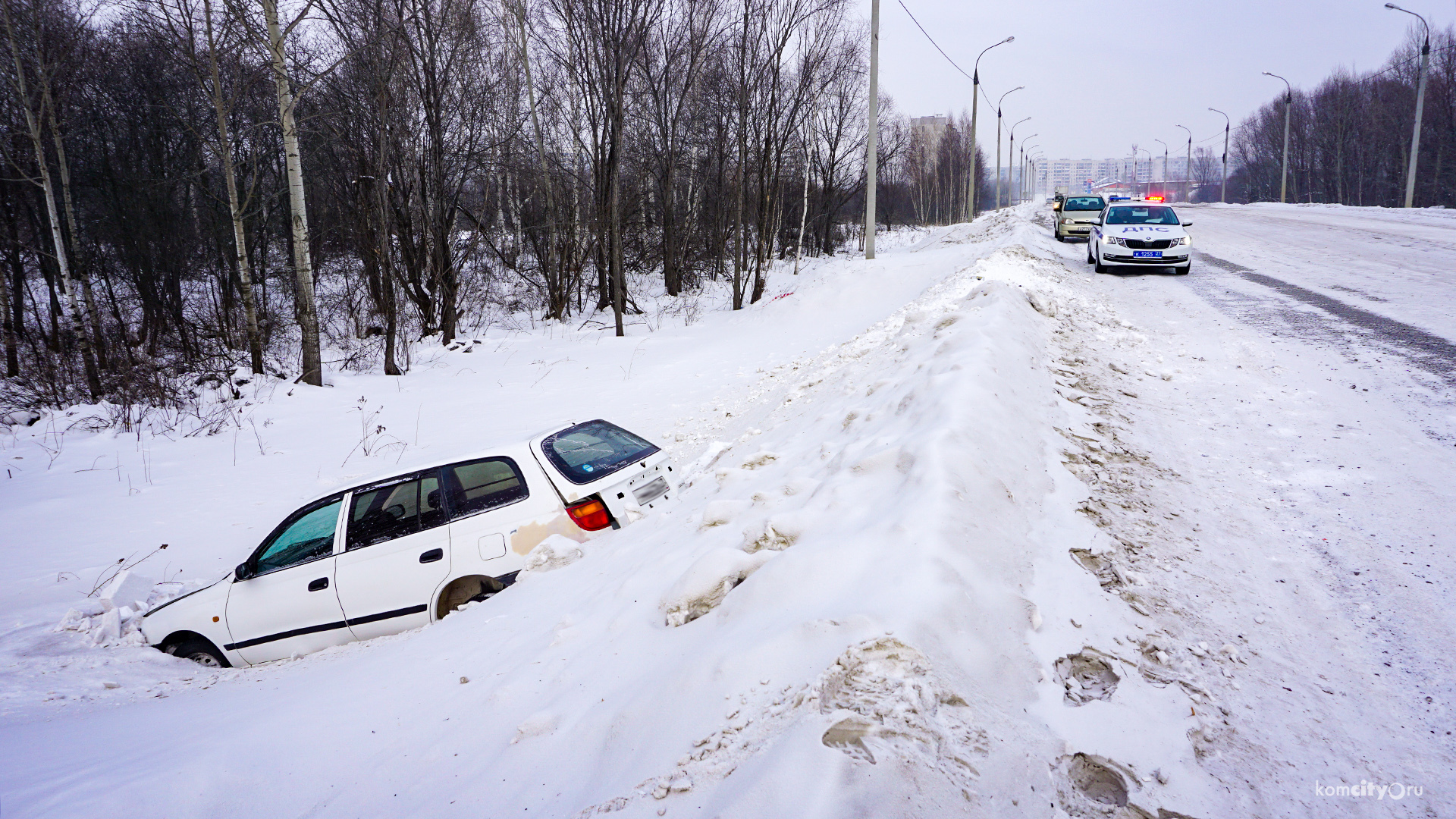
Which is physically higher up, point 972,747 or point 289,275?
point 289,275

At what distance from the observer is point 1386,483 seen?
443 cm

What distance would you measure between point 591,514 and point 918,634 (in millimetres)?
3097

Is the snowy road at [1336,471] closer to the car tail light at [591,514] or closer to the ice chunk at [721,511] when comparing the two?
the ice chunk at [721,511]

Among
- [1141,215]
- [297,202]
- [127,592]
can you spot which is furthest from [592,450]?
[1141,215]

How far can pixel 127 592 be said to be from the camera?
5.79 m

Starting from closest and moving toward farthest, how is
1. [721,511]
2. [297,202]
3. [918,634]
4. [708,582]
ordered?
[918,634] → [708,582] → [721,511] → [297,202]

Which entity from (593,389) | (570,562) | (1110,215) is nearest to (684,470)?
(570,562)

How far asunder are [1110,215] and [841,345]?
842cm

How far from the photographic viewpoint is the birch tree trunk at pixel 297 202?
11109 mm

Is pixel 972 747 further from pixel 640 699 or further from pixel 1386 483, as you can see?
pixel 1386 483

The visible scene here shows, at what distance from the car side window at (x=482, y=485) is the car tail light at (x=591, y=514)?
389 millimetres

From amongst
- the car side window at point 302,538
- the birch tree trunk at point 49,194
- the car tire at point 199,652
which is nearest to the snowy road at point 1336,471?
the car side window at point 302,538

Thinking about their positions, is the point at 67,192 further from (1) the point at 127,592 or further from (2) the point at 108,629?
(2) the point at 108,629

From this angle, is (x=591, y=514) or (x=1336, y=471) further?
(x=591, y=514)
